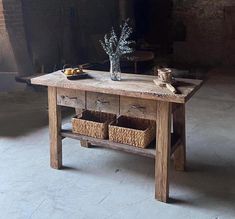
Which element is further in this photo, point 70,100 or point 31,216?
point 70,100

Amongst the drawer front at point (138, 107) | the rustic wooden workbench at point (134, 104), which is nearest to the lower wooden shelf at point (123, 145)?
the rustic wooden workbench at point (134, 104)

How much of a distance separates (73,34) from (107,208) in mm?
4719

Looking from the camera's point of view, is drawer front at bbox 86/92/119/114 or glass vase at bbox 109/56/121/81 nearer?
drawer front at bbox 86/92/119/114

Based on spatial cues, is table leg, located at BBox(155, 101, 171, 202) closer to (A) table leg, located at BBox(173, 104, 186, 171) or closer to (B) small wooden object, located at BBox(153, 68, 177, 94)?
(B) small wooden object, located at BBox(153, 68, 177, 94)

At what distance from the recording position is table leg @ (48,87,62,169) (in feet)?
9.18

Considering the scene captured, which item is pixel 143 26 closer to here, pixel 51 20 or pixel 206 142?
pixel 51 20

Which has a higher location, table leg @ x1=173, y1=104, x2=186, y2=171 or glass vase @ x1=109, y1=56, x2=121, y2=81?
glass vase @ x1=109, y1=56, x2=121, y2=81

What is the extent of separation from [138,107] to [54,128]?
0.82 m

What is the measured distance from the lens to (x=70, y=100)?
2727mm

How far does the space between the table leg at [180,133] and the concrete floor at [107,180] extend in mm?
83

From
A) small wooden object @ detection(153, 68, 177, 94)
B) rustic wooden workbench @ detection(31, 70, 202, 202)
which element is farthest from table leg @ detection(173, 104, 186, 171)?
small wooden object @ detection(153, 68, 177, 94)

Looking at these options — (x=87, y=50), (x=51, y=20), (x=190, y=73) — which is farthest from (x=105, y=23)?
(x=190, y=73)

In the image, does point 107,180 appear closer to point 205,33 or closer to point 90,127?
point 90,127

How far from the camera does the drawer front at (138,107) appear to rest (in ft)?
7.84
